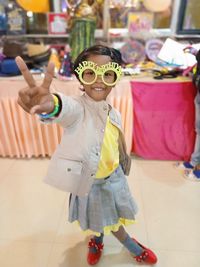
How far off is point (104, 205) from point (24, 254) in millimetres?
607

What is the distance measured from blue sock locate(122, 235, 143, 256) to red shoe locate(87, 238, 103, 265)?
162 millimetres

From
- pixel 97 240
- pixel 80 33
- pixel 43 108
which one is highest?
pixel 80 33

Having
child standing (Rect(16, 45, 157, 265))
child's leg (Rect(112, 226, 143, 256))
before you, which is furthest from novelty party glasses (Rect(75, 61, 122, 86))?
child's leg (Rect(112, 226, 143, 256))

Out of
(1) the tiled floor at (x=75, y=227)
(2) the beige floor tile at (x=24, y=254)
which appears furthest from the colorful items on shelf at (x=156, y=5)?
(2) the beige floor tile at (x=24, y=254)

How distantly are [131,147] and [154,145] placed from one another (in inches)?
7.9

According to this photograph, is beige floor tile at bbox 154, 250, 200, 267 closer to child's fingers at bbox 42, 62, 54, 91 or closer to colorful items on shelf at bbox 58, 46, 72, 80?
child's fingers at bbox 42, 62, 54, 91

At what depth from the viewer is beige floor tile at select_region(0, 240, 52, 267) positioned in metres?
1.23

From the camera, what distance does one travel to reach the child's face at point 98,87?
2.63ft

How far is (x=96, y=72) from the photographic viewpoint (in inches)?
30.7

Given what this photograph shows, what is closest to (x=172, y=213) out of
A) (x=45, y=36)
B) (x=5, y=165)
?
(x=5, y=165)

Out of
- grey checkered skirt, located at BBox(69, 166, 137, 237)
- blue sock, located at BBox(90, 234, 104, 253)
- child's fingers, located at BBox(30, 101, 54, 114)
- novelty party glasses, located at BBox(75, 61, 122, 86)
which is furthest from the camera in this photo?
blue sock, located at BBox(90, 234, 104, 253)

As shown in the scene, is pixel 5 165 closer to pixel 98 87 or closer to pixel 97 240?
pixel 97 240

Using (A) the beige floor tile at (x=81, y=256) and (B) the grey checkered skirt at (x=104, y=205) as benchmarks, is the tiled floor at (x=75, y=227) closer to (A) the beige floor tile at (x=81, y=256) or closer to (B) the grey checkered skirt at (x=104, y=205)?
(A) the beige floor tile at (x=81, y=256)

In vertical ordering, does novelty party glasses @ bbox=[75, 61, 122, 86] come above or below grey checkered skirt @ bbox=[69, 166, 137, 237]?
above
